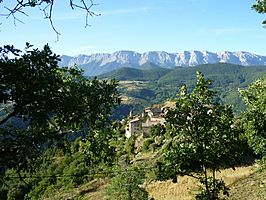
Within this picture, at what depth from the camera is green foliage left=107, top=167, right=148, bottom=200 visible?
27.2 m

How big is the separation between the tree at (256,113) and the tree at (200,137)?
9.51 ft

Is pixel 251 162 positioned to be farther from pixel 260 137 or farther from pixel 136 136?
pixel 136 136

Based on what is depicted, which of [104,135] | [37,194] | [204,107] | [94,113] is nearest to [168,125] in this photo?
[204,107]

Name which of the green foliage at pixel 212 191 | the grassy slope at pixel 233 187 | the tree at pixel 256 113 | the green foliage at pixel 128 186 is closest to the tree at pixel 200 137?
the green foliage at pixel 212 191

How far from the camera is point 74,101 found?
6582mm

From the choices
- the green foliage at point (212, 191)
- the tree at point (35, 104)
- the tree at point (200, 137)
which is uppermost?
the tree at point (35, 104)

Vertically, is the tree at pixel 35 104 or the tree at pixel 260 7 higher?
the tree at pixel 260 7

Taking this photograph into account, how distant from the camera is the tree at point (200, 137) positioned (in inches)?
469

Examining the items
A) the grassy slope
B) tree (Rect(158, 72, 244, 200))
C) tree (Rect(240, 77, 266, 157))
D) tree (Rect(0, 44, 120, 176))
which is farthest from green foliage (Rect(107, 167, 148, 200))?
tree (Rect(0, 44, 120, 176))

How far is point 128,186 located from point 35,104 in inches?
871

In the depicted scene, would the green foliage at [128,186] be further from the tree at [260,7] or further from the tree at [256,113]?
the tree at [260,7]

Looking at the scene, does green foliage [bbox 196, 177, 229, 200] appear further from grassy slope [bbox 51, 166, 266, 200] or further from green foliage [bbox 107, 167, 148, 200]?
green foliage [bbox 107, 167, 148, 200]

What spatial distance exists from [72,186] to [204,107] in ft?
204

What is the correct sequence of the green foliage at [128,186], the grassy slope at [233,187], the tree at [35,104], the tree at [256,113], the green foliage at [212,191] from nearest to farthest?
1. the tree at [35,104]
2. the green foliage at [212,191]
3. the tree at [256,113]
4. the green foliage at [128,186]
5. the grassy slope at [233,187]
